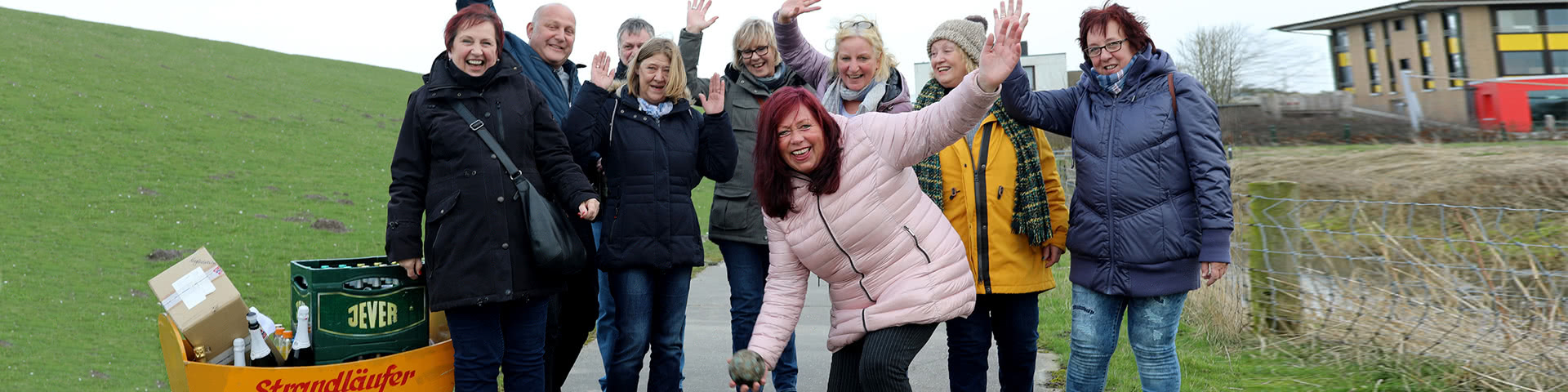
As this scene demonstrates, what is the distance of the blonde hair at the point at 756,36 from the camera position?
4805 millimetres

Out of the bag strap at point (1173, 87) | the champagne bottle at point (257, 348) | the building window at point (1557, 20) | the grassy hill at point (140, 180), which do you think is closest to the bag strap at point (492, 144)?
the champagne bottle at point (257, 348)

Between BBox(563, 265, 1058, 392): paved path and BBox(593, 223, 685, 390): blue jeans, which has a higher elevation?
BBox(593, 223, 685, 390): blue jeans

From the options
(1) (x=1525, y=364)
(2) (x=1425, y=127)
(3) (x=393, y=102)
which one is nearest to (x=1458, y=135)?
(2) (x=1425, y=127)

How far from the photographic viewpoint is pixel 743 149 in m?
4.88

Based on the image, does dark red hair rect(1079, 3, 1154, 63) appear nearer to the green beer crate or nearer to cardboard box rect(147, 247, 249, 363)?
the green beer crate

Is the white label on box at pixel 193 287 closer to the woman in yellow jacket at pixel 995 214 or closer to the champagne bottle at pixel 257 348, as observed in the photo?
the champagne bottle at pixel 257 348

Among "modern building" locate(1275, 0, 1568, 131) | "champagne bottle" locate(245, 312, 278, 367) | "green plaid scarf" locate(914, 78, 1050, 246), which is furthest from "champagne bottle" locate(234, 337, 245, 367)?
"modern building" locate(1275, 0, 1568, 131)

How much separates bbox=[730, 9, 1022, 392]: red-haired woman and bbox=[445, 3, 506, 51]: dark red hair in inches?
43.5

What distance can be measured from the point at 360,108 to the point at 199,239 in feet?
64.8

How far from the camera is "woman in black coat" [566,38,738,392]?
4281 millimetres

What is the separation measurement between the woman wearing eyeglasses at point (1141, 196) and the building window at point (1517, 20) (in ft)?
37.2

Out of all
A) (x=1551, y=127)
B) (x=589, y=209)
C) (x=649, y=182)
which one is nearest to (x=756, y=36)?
(x=649, y=182)

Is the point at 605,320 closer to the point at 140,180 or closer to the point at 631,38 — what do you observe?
the point at 631,38

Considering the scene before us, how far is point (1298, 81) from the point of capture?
9219 millimetres
